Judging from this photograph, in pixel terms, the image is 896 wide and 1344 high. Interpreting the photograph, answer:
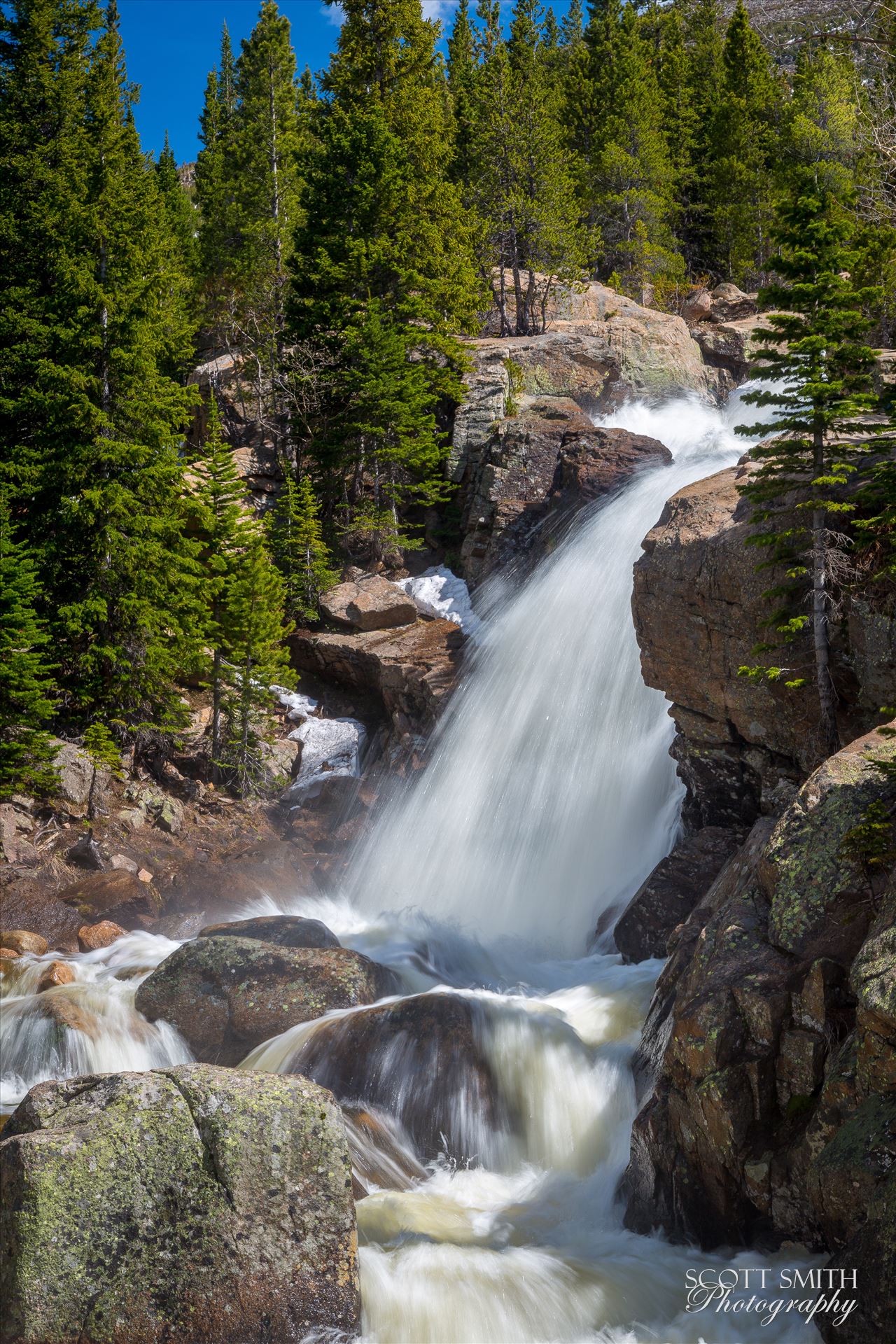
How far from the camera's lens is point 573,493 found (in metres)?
24.2

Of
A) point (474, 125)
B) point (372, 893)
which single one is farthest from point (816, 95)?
point (372, 893)

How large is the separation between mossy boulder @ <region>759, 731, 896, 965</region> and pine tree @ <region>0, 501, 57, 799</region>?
13537 mm

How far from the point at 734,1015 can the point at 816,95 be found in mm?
39757

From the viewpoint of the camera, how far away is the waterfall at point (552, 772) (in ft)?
53.1

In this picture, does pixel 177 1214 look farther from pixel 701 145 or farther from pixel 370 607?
pixel 701 145

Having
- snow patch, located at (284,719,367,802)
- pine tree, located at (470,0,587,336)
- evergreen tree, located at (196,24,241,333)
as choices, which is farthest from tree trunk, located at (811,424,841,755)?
evergreen tree, located at (196,24,241,333)

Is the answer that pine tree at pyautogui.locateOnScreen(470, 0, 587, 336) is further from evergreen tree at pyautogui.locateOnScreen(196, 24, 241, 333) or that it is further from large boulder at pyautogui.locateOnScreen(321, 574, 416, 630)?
large boulder at pyautogui.locateOnScreen(321, 574, 416, 630)

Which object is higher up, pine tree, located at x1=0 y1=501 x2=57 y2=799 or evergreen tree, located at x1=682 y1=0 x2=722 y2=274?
evergreen tree, located at x1=682 y1=0 x2=722 y2=274

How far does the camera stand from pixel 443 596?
84.0 feet

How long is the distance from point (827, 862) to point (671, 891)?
15.6 ft

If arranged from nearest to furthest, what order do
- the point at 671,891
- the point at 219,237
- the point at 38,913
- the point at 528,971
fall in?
1. the point at 671,891
2. the point at 528,971
3. the point at 38,913
4. the point at 219,237

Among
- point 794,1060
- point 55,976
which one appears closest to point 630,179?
point 55,976

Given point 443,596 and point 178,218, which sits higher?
point 178,218

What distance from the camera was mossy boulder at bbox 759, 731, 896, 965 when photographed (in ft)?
27.3
